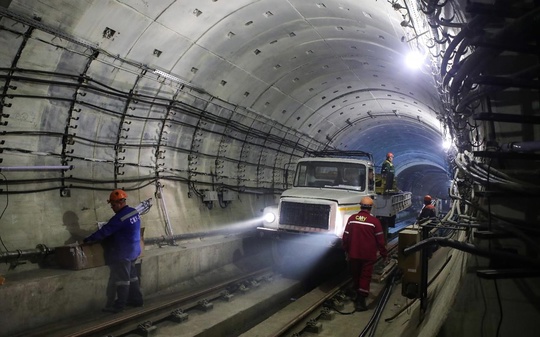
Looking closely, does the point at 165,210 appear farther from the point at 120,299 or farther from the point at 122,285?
the point at 120,299

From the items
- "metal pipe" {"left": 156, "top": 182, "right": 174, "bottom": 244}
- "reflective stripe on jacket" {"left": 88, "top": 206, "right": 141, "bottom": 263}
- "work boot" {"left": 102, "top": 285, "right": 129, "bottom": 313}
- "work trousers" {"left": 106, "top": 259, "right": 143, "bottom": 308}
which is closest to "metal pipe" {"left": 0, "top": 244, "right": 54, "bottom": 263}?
"reflective stripe on jacket" {"left": 88, "top": 206, "right": 141, "bottom": 263}

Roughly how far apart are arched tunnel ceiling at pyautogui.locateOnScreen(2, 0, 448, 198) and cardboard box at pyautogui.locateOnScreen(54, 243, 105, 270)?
92.3 inches

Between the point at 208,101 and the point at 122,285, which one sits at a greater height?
the point at 208,101

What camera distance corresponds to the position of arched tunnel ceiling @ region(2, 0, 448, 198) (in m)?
6.52

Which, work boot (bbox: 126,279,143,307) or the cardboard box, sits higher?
the cardboard box

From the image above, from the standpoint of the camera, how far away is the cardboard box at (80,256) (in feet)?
20.5

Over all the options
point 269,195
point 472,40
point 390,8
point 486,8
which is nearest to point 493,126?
point 472,40

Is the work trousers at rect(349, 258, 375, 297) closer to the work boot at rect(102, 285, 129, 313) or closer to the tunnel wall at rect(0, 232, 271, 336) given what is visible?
the tunnel wall at rect(0, 232, 271, 336)

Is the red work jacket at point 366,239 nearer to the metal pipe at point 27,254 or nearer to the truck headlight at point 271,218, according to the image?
the truck headlight at point 271,218

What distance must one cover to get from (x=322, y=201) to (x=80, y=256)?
16.7 feet

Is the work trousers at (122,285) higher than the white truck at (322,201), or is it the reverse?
the white truck at (322,201)

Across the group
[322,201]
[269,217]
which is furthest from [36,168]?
[322,201]

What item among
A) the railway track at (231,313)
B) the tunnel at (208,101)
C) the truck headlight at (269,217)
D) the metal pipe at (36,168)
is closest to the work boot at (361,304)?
the railway track at (231,313)

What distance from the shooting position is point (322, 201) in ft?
28.0
